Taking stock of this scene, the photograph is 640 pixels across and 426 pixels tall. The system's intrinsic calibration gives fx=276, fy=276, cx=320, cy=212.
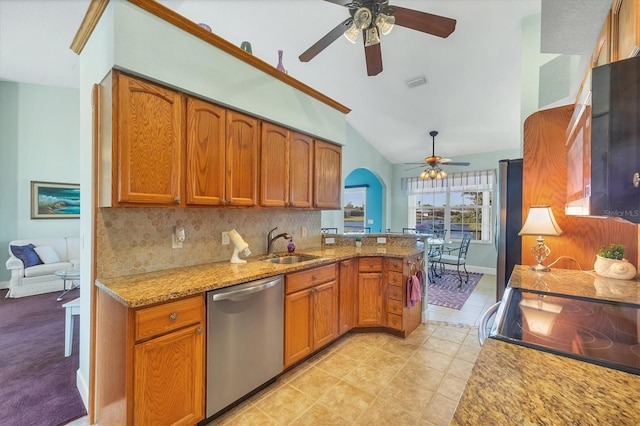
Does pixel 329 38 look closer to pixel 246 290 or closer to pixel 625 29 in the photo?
pixel 625 29

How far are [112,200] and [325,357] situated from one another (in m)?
2.15

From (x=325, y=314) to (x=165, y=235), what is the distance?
155cm

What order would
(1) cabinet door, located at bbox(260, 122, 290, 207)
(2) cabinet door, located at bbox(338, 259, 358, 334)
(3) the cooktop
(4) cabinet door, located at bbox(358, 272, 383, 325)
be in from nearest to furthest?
(3) the cooktop < (1) cabinet door, located at bbox(260, 122, 290, 207) < (2) cabinet door, located at bbox(338, 259, 358, 334) < (4) cabinet door, located at bbox(358, 272, 383, 325)

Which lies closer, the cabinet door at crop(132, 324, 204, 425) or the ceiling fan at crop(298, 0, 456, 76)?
the cabinet door at crop(132, 324, 204, 425)

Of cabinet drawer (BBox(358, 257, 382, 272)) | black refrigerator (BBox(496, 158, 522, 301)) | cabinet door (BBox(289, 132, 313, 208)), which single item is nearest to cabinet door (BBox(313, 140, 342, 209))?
cabinet door (BBox(289, 132, 313, 208))

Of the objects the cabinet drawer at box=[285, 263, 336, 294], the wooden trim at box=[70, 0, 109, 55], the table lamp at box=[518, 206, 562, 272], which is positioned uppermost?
the wooden trim at box=[70, 0, 109, 55]

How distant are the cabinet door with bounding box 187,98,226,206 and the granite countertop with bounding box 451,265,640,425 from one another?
1.92m

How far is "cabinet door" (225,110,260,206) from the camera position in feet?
7.36

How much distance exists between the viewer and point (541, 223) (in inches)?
86.0

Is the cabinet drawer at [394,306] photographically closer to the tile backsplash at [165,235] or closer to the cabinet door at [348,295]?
the cabinet door at [348,295]

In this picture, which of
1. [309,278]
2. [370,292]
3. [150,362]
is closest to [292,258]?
[309,278]

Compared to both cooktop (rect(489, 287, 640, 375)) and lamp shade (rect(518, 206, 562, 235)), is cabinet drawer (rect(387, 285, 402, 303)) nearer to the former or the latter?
lamp shade (rect(518, 206, 562, 235))

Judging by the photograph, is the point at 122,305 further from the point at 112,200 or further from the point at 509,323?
the point at 509,323

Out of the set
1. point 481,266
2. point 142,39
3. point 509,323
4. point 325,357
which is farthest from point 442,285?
point 142,39
